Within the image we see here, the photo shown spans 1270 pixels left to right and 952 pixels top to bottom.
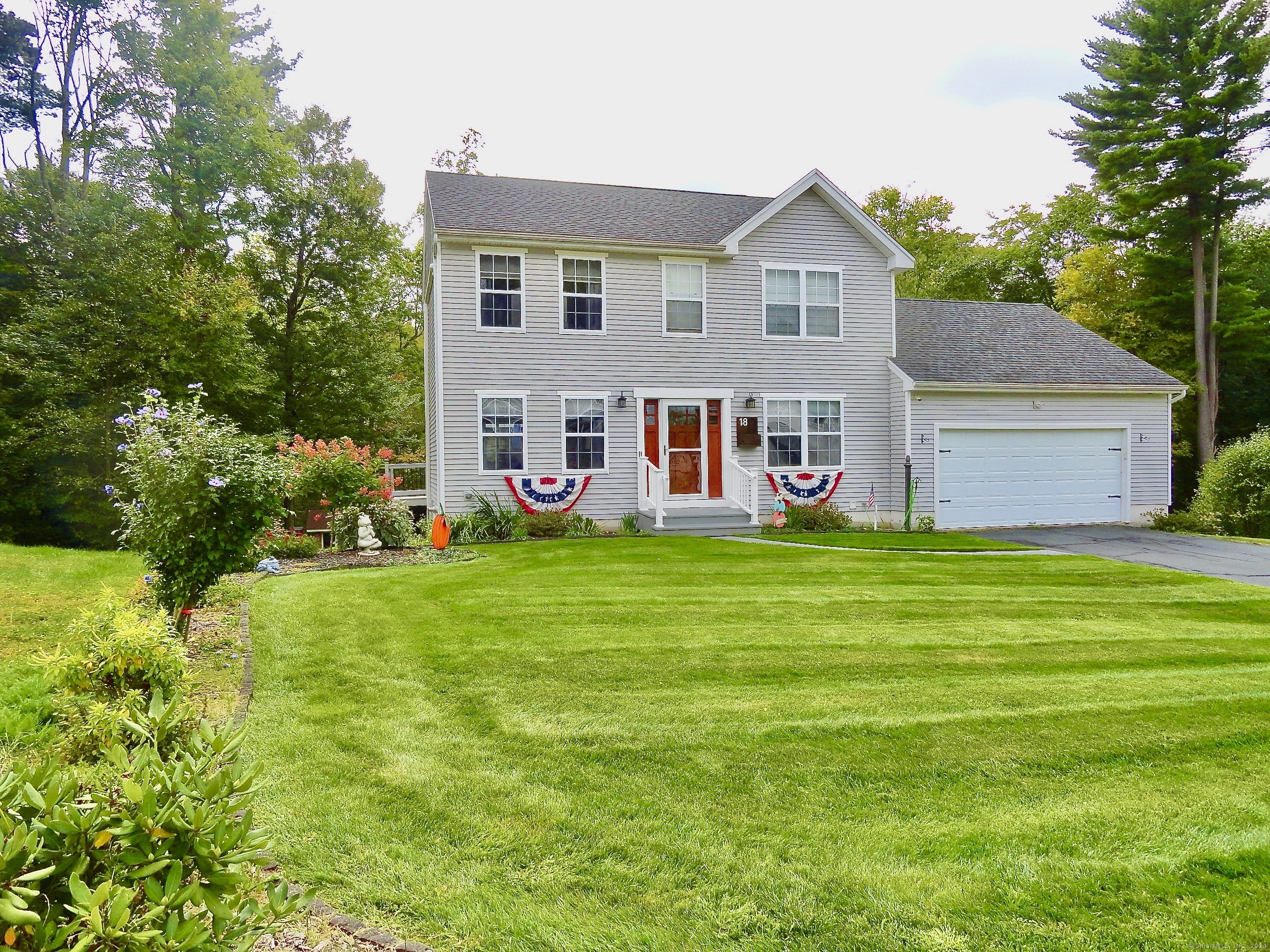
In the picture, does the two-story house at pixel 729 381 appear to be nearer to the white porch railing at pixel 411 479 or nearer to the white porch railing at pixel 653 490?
the white porch railing at pixel 653 490

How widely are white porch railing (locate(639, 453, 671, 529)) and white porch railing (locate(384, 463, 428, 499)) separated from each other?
18.0ft

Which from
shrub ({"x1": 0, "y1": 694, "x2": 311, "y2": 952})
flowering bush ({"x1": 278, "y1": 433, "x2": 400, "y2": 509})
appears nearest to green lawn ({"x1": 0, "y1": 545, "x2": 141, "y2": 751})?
shrub ({"x1": 0, "y1": 694, "x2": 311, "y2": 952})

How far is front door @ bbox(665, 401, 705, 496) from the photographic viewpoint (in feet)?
50.4

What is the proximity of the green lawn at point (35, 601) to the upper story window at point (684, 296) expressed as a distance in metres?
10.4

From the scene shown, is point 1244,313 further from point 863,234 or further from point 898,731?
point 898,731

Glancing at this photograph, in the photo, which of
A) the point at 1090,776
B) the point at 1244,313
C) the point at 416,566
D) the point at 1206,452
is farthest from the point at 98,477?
the point at 1244,313

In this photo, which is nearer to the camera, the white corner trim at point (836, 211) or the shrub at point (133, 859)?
the shrub at point (133, 859)

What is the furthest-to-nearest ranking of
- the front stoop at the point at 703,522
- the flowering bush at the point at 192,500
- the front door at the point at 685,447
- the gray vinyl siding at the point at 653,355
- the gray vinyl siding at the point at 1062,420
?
the gray vinyl siding at the point at 1062,420
the front door at the point at 685,447
the gray vinyl siding at the point at 653,355
the front stoop at the point at 703,522
the flowering bush at the point at 192,500

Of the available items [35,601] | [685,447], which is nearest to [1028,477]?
[685,447]

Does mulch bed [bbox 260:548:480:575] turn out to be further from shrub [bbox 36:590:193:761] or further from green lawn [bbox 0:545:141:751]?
shrub [bbox 36:590:193:761]

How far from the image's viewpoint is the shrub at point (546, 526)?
1371cm

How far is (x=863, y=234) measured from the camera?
53.9 feet

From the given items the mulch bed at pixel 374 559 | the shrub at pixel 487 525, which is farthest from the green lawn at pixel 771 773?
the shrub at pixel 487 525

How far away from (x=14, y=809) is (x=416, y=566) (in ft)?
29.0
